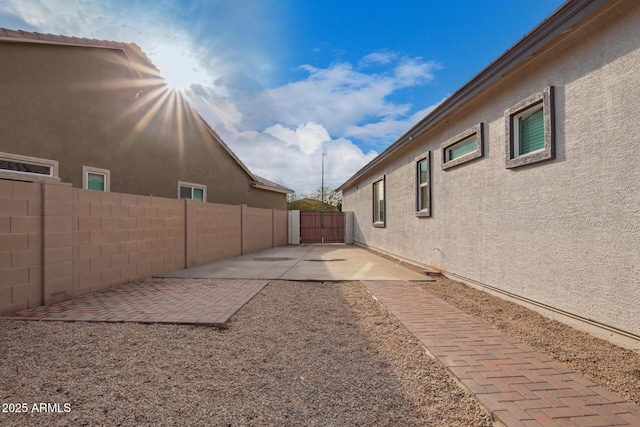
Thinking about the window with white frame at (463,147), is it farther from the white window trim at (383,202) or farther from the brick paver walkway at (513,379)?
the white window trim at (383,202)

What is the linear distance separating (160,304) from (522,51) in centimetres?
664

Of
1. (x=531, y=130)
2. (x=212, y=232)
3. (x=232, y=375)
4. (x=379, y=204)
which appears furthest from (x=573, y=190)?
(x=379, y=204)

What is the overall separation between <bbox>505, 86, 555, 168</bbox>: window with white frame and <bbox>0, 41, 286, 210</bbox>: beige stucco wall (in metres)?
9.79

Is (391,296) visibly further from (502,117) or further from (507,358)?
(502,117)

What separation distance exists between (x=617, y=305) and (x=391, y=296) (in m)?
3.05

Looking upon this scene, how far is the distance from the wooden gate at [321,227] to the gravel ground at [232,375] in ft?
50.0

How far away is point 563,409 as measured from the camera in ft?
7.51

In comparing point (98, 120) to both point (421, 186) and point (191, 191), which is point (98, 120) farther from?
point (421, 186)

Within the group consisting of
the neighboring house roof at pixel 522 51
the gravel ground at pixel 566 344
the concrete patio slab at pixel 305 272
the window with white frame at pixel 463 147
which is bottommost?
the concrete patio slab at pixel 305 272

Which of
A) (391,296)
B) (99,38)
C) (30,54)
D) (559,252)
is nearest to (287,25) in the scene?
(99,38)

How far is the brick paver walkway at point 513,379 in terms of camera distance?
2.21 meters

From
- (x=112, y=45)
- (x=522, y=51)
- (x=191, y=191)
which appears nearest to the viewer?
(x=522, y=51)

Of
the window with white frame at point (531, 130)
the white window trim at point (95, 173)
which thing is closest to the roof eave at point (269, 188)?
the white window trim at point (95, 173)

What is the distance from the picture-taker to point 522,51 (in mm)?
4527
